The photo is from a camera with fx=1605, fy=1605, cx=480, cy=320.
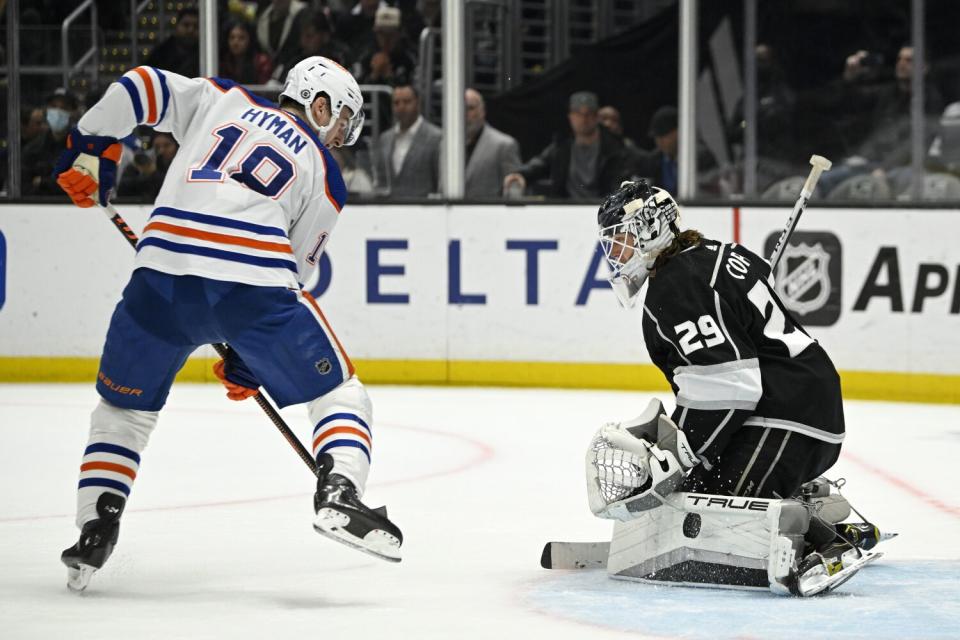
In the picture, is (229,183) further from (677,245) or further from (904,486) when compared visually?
(904,486)

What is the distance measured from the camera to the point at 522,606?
3.07 meters

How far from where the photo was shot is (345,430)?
3.10 m

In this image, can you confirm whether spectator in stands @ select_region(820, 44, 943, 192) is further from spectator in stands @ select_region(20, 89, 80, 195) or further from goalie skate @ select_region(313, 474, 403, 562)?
goalie skate @ select_region(313, 474, 403, 562)

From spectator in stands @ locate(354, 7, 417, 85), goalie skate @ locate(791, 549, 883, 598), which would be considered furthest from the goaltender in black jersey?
spectator in stands @ locate(354, 7, 417, 85)

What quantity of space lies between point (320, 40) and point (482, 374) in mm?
1896

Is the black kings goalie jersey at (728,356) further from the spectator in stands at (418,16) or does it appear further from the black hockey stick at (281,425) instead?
the spectator in stands at (418,16)

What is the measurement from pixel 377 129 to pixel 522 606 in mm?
5010

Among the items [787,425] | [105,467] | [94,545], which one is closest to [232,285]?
[105,467]

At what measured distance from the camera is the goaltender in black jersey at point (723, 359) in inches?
122

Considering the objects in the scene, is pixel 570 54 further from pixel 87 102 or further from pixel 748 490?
pixel 748 490

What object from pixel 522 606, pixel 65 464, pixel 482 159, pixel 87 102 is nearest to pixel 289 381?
pixel 522 606

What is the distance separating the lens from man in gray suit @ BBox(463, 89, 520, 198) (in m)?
7.62

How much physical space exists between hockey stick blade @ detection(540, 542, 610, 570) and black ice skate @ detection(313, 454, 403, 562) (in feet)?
1.68

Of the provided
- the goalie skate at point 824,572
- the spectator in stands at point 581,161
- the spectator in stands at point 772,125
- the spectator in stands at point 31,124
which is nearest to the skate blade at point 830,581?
the goalie skate at point 824,572
